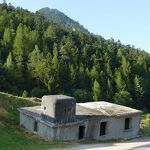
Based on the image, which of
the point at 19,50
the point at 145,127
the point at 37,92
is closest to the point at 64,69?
the point at 19,50

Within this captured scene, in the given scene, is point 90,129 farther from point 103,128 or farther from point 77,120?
point 77,120

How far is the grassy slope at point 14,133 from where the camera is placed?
81.7 ft

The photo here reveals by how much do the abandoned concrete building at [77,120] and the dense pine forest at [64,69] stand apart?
4079 centimetres

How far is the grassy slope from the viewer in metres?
24.9

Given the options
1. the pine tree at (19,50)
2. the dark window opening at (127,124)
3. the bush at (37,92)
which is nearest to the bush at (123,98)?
the bush at (37,92)

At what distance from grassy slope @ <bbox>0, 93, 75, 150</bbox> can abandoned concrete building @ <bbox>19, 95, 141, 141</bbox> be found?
1.29 meters

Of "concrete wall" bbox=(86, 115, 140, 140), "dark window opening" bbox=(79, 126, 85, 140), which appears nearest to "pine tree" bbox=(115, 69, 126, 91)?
"concrete wall" bbox=(86, 115, 140, 140)

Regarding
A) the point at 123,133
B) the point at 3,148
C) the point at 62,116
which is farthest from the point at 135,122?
the point at 3,148

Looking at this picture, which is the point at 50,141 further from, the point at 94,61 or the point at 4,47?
the point at 94,61

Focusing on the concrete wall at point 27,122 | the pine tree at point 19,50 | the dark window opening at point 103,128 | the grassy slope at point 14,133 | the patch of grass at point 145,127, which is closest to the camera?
the grassy slope at point 14,133

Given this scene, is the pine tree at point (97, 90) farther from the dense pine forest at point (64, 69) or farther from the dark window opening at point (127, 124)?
the dark window opening at point (127, 124)

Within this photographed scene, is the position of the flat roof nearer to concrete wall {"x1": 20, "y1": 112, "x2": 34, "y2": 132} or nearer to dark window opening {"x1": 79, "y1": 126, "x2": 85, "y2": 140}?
dark window opening {"x1": 79, "y1": 126, "x2": 85, "y2": 140}

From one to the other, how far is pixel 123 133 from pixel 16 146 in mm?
14362

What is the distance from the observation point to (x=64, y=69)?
315 ft
